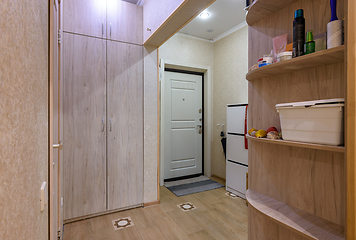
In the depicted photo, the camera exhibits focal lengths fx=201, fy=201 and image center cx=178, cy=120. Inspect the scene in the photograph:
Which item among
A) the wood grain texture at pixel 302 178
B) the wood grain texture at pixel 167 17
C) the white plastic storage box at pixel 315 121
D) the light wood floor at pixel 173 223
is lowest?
the light wood floor at pixel 173 223

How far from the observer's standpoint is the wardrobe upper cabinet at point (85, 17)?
230 cm

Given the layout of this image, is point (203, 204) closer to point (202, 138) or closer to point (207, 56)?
point (202, 138)

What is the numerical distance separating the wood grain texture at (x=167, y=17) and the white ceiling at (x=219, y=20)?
0.95 m

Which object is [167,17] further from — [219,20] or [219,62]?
[219,62]

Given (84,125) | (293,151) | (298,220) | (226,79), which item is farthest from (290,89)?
(226,79)

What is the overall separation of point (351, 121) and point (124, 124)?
2271mm

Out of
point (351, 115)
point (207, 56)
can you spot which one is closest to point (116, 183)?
point (351, 115)

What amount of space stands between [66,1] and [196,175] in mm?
3533

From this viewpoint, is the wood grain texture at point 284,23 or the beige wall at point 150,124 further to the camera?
the beige wall at point 150,124

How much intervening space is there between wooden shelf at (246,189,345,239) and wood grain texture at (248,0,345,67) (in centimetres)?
94

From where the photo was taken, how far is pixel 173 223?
233 centimetres

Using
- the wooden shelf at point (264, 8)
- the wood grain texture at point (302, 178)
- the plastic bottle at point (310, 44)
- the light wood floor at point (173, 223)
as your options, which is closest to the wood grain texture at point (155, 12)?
the wooden shelf at point (264, 8)

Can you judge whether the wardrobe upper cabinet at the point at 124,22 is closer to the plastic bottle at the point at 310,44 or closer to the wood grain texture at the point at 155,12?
the wood grain texture at the point at 155,12

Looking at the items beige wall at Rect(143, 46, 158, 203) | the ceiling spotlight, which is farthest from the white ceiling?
beige wall at Rect(143, 46, 158, 203)
